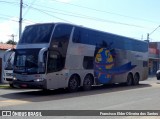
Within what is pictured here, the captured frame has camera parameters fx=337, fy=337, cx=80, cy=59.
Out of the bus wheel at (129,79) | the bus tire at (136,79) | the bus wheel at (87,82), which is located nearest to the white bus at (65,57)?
the bus wheel at (87,82)

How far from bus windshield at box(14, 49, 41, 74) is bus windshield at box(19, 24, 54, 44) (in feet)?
1.92

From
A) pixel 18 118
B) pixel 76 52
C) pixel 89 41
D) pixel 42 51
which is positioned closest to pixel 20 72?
pixel 42 51

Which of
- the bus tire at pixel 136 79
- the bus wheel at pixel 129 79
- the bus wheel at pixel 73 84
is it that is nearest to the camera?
the bus wheel at pixel 73 84

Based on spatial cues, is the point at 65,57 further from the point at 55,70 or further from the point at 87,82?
the point at 87,82

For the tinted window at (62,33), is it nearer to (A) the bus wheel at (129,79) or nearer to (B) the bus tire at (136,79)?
(A) the bus wheel at (129,79)

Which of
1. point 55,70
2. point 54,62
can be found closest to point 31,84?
point 55,70

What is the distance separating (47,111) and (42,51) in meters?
5.64

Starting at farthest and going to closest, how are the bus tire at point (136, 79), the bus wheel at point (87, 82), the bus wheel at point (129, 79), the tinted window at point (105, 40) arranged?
1. the bus tire at point (136, 79)
2. the bus wheel at point (129, 79)
3. the bus wheel at point (87, 82)
4. the tinted window at point (105, 40)

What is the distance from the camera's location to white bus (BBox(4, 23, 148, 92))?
17.1 meters

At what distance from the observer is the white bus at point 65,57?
1711cm

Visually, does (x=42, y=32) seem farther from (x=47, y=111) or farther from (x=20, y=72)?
(x=47, y=111)

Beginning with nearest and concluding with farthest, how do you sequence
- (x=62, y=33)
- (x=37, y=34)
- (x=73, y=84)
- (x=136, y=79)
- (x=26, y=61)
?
(x=26, y=61) → (x=37, y=34) → (x=62, y=33) → (x=73, y=84) → (x=136, y=79)

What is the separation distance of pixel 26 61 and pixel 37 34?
1.55 m

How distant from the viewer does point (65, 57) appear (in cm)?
1830
